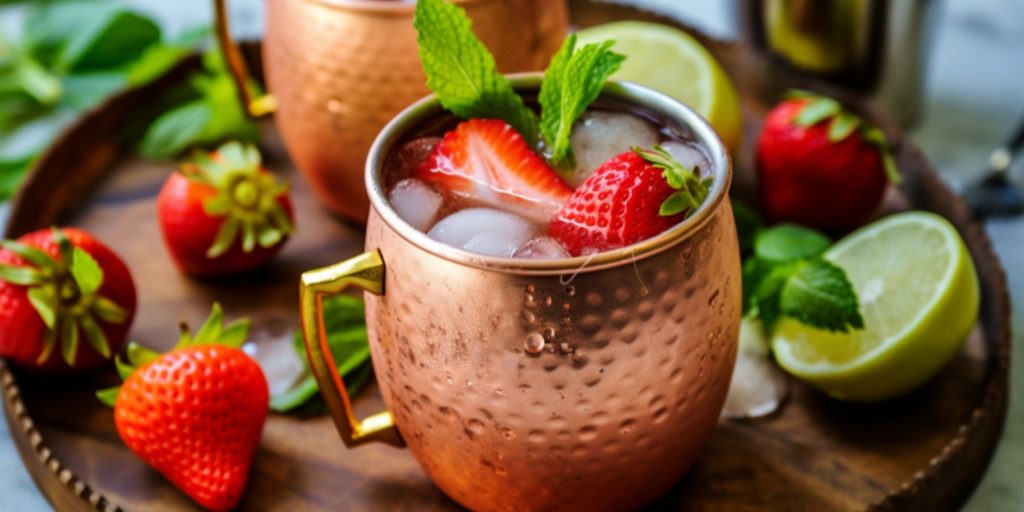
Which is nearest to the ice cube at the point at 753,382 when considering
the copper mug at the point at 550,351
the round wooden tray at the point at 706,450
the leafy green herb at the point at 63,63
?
the round wooden tray at the point at 706,450

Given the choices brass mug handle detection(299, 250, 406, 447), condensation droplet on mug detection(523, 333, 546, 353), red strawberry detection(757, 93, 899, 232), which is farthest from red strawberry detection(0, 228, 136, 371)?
red strawberry detection(757, 93, 899, 232)

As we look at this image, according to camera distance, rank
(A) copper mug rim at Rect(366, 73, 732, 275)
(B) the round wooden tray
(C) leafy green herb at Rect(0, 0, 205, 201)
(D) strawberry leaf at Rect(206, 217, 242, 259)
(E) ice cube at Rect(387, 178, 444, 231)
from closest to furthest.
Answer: (A) copper mug rim at Rect(366, 73, 732, 275) → (E) ice cube at Rect(387, 178, 444, 231) → (B) the round wooden tray → (D) strawberry leaf at Rect(206, 217, 242, 259) → (C) leafy green herb at Rect(0, 0, 205, 201)

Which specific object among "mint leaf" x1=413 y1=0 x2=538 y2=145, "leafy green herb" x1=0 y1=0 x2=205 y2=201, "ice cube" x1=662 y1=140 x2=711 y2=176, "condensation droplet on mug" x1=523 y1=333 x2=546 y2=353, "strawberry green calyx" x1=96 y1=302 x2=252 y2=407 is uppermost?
"mint leaf" x1=413 y1=0 x2=538 y2=145

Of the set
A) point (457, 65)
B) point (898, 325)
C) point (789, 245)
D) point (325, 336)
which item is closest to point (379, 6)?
point (457, 65)

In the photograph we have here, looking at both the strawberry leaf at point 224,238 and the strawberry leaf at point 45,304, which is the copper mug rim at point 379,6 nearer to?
the strawberry leaf at point 224,238

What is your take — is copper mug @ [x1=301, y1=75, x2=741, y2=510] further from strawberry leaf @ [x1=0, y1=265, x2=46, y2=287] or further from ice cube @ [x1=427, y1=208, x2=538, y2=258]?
strawberry leaf @ [x1=0, y1=265, x2=46, y2=287]

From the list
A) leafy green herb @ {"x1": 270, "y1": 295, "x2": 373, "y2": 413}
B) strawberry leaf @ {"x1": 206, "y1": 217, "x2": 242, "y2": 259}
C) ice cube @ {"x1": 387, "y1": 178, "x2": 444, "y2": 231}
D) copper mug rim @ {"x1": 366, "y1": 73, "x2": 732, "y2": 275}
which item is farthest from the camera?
strawberry leaf @ {"x1": 206, "y1": 217, "x2": 242, "y2": 259}
